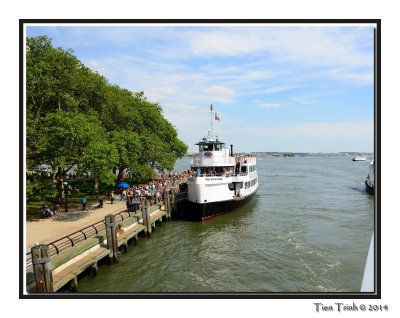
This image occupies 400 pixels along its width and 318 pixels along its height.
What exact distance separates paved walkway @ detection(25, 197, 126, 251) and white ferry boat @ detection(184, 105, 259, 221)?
22.5 ft

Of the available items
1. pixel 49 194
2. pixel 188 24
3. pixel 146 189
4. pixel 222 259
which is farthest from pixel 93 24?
pixel 146 189

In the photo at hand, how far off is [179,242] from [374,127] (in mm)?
15909

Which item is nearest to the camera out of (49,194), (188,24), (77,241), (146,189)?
(188,24)

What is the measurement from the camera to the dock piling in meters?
10.4

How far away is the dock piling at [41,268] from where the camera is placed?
410 inches

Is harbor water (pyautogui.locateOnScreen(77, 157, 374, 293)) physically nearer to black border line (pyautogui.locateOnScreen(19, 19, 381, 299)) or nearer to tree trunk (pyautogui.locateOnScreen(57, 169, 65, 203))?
black border line (pyautogui.locateOnScreen(19, 19, 381, 299))

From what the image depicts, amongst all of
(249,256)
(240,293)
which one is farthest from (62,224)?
(240,293)

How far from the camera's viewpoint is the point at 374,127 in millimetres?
7164

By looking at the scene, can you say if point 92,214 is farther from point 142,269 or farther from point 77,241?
point 142,269

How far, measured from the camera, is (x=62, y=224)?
61.9 ft

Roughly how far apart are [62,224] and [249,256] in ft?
43.6

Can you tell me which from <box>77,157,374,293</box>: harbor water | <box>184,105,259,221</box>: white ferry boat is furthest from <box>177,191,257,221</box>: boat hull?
<box>77,157,374,293</box>: harbor water

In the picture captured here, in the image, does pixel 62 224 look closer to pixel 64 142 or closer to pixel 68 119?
pixel 64 142

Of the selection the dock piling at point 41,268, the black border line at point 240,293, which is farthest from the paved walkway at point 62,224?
the black border line at point 240,293
